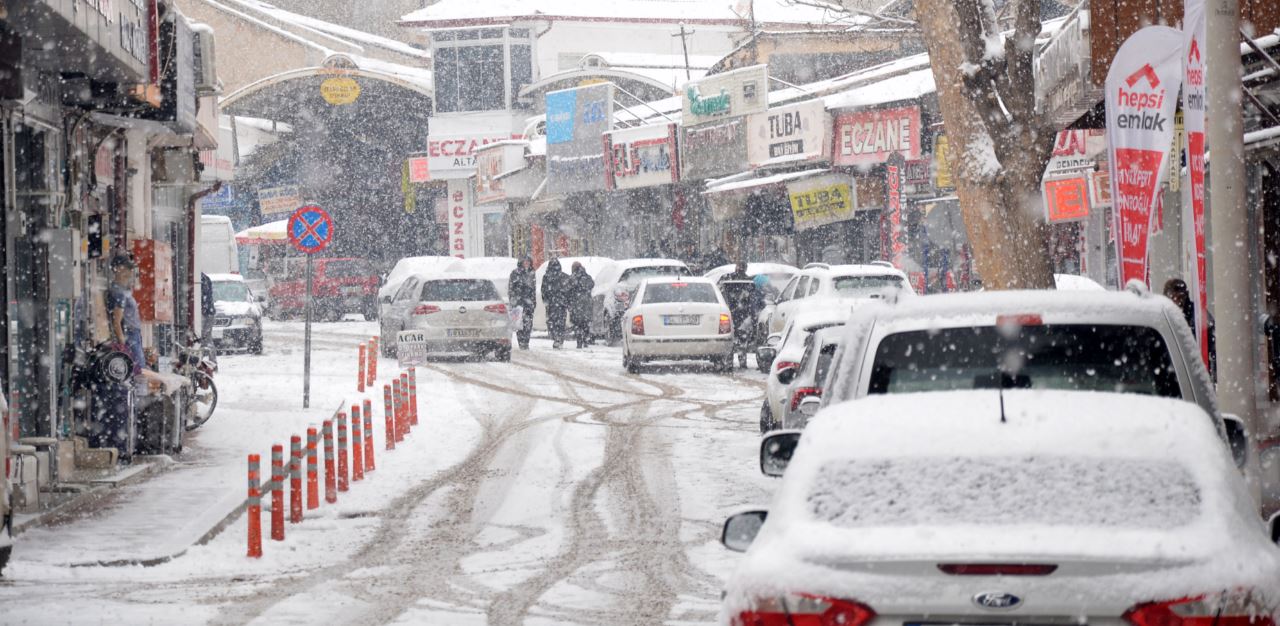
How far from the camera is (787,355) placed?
16.3 meters

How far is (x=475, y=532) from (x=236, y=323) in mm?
22840

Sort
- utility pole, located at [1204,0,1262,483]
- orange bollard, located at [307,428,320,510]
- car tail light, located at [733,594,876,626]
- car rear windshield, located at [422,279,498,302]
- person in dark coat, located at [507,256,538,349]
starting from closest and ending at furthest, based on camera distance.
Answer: car tail light, located at [733,594,876,626], utility pole, located at [1204,0,1262,483], orange bollard, located at [307,428,320,510], car rear windshield, located at [422,279,498,302], person in dark coat, located at [507,256,538,349]

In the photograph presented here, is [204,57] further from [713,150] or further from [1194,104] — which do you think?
[713,150]

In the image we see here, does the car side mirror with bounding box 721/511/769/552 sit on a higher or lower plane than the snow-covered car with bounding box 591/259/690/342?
lower

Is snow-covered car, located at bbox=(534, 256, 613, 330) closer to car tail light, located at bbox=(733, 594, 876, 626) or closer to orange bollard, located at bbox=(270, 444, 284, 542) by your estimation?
orange bollard, located at bbox=(270, 444, 284, 542)

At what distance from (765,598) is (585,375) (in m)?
22.8

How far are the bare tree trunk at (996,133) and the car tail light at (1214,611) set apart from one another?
1392 cm

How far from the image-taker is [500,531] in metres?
11.9

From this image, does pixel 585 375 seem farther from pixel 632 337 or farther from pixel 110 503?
pixel 110 503

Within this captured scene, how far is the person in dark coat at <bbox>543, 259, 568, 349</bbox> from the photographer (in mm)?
33938

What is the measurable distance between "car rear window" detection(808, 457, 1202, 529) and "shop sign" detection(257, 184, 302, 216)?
218 feet

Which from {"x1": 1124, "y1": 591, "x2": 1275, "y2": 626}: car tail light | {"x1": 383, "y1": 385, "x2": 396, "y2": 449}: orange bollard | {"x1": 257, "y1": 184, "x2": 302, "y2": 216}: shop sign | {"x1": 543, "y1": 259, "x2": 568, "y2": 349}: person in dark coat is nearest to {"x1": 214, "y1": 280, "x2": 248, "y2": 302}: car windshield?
{"x1": 543, "y1": 259, "x2": 568, "y2": 349}: person in dark coat

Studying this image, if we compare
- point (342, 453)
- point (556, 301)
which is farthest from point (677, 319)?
point (342, 453)

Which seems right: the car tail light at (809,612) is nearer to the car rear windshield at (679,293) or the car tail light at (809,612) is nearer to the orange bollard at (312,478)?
the orange bollard at (312,478)
